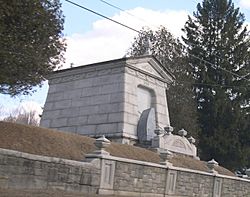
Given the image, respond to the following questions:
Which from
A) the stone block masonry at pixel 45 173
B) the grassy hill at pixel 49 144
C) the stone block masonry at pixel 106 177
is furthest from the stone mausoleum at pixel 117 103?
the stone block masonry at pixel 45 173

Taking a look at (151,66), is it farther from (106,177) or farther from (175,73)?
(106,177)

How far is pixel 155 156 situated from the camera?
2114 cm

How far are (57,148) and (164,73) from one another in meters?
12.0

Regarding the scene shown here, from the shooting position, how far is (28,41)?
48.0 ft

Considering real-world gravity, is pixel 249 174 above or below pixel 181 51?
below

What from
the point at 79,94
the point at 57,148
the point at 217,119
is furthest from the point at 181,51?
the point at 57,148

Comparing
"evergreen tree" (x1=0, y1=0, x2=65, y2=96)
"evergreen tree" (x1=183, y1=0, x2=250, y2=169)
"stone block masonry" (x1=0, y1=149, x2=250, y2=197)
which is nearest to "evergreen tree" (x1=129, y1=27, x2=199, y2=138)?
"evergreen tree" (x1=183, y1=0, x2=250, y2=169)

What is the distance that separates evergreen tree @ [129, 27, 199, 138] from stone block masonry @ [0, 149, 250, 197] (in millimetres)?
10421

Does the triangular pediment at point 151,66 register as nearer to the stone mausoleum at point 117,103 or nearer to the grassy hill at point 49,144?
the stone mausoleum at point 117,103

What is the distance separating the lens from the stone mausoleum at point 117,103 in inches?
953

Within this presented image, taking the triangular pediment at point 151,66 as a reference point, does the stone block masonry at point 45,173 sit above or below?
below

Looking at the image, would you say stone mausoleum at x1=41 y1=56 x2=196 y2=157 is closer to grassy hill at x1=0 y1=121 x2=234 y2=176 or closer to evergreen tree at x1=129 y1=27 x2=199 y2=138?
grassy hill at x1=0 y1=121 x2=234 y2=176

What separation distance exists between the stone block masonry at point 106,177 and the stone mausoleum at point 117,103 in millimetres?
2788

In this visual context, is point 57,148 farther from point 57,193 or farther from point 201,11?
point 201,11
